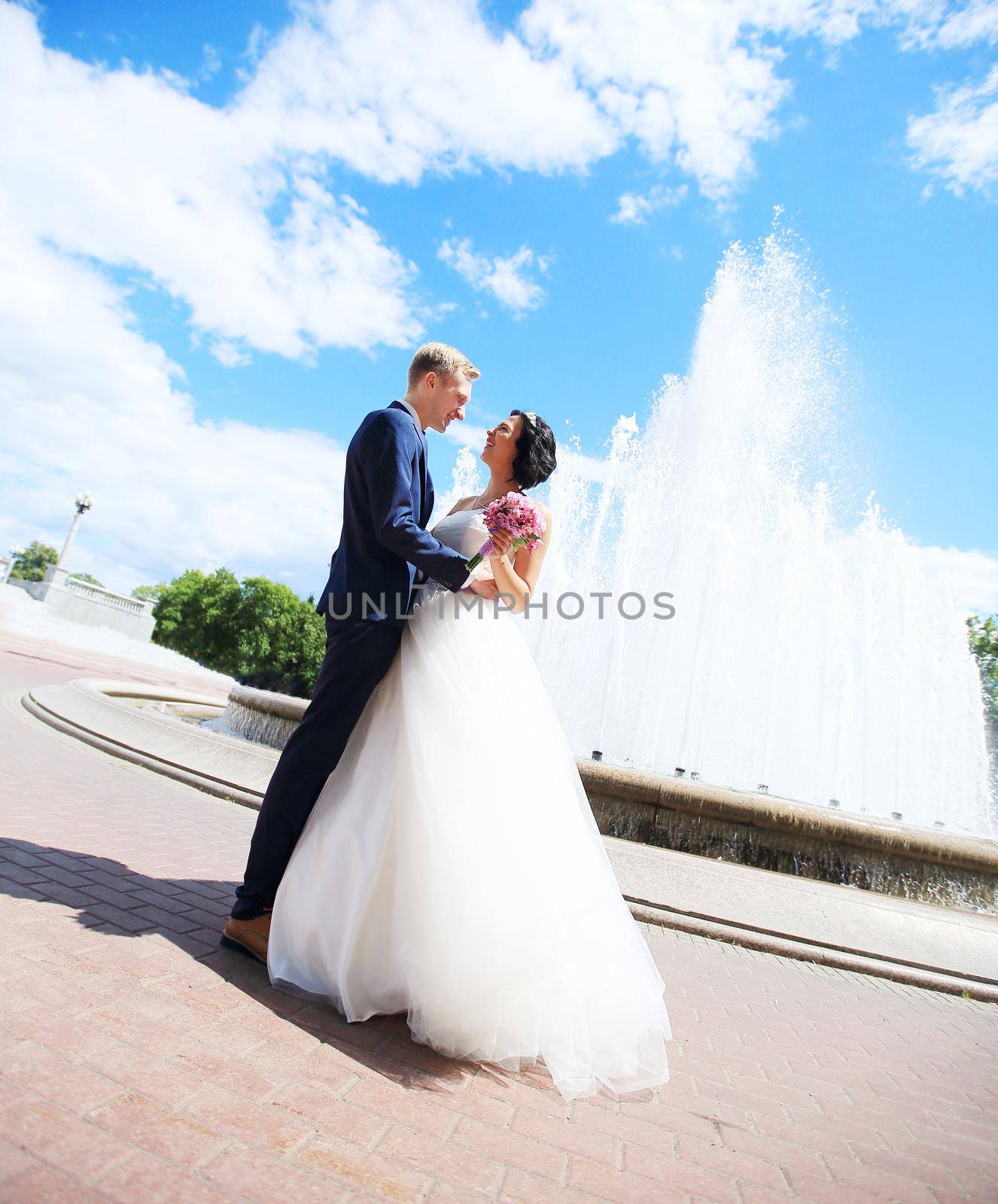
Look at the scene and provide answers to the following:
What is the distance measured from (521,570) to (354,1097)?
1.95m

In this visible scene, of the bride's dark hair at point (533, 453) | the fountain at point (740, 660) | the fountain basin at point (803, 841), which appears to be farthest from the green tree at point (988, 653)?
the bride's dark hair at point (533, 453)

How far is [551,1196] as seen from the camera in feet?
5.80

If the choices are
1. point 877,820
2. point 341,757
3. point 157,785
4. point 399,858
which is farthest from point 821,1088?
point 157,785

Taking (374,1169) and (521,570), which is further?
(521,570)

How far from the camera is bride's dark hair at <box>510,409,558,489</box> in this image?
3.33 metres

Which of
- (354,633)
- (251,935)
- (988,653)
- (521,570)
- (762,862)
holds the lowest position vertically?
(251,935)

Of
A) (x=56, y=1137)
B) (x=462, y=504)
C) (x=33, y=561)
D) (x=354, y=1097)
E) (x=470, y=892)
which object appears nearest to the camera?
(x=56, y=1137)

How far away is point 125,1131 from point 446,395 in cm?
272

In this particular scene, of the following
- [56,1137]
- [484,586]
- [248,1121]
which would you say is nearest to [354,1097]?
[248,1121]

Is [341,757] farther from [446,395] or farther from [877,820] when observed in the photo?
[877,820]

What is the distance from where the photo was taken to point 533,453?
333 cm

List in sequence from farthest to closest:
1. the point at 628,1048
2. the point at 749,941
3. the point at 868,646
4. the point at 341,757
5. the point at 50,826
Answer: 1. the point at 868,646
2. the point at 749,941
3. the point at 50,826
4. the point at 341,757
5. the point at 628,1048

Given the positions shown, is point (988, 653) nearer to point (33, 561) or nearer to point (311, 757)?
point (311, 757)

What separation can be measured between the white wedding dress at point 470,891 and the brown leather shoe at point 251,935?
19cm
